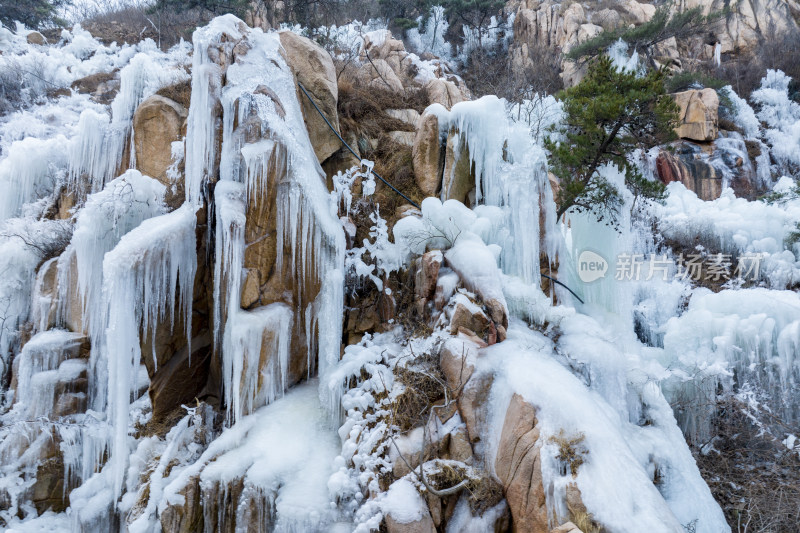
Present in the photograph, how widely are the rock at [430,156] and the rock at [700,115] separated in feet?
32.1

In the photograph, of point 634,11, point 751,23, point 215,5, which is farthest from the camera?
point 634,11

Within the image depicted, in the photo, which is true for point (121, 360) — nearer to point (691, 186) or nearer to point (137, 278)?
point (137, 278)

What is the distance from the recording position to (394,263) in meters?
5.93

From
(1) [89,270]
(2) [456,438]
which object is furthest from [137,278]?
(2) [456,438]

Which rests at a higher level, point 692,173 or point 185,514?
point 692,173

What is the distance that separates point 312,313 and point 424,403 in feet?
6.25

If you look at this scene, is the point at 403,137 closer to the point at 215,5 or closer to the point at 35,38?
the point at 215,5

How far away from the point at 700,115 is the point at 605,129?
9.09 meters

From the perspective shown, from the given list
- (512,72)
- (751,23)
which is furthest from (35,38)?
(751,23)

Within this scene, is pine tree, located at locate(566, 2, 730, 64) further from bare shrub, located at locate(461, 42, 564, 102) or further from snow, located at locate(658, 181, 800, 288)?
snow, located at locate(658, 181, 800, 288)

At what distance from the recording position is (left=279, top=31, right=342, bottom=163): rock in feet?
22.8

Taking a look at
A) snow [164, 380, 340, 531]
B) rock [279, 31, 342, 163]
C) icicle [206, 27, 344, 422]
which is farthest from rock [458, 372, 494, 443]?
rock [279, 31, 342, 163]

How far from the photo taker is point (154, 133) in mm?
7473

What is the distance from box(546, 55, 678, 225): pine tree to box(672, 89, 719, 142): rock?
25.8ft
